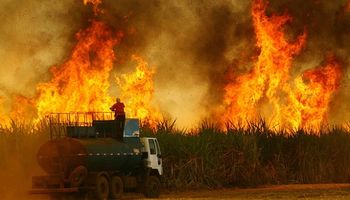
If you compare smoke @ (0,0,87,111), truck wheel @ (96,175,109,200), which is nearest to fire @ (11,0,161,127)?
smoke @ (0,0,87,111)

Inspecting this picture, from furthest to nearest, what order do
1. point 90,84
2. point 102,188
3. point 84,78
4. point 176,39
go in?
point 176,39
point 84,78
point 90,84
point 102,188

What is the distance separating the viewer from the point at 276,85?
155ft

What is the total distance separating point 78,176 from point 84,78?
15329mm

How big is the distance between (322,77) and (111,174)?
21.2 metres

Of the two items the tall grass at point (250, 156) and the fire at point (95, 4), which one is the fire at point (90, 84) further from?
the tall grass at point (250, 156)

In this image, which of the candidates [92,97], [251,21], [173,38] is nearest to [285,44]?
[251,21]

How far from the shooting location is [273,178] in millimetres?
35906

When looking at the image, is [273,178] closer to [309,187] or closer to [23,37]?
[309,187]

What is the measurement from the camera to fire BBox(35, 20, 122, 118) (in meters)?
41.7

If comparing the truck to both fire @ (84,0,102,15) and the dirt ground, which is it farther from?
fire @ (84,0,102,15)

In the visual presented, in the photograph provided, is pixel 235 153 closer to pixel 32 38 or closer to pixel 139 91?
pixel 139 91

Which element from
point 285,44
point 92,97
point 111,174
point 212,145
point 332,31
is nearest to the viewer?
point 111,174

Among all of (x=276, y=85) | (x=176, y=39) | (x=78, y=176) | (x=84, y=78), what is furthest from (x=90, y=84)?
(x=78, y=176)

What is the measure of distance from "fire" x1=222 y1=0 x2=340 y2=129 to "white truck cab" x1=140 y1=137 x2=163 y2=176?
14.0m
